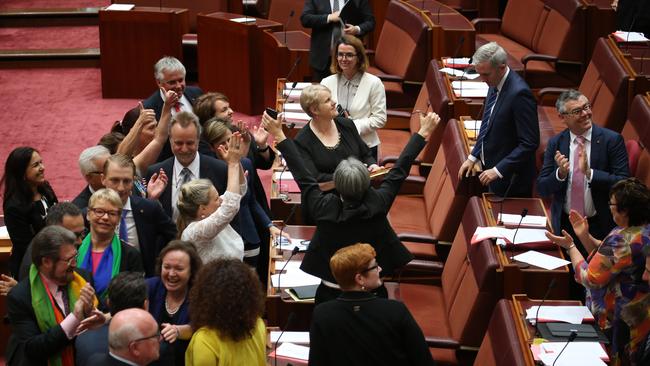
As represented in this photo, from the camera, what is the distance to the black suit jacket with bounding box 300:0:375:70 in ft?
22.2

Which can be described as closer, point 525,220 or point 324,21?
point 525,220

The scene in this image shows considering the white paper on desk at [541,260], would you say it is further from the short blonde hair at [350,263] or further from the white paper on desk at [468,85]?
the white paper on desk at [468,85]

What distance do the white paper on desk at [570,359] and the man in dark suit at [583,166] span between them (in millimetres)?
1058

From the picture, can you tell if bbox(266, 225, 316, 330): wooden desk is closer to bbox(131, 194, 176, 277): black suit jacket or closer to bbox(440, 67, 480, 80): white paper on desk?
bbox(131, 194, 176, 277): black suit jacket

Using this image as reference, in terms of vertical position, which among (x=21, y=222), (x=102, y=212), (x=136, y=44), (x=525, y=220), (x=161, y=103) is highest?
(x=102, y=212)

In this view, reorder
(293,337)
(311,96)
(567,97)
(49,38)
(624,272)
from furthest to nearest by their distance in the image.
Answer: (49,38), (311,96), (567,97), (293,337), (624,272)

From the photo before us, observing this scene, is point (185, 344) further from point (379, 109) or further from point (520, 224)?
point (379, 109)

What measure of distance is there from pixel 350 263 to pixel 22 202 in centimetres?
172

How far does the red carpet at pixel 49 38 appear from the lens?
31.5 ft

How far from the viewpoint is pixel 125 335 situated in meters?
2.98

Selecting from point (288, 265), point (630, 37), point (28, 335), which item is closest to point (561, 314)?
point (288, 265)

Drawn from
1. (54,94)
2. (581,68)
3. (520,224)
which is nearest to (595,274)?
(520,224)

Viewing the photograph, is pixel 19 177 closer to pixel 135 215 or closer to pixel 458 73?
pixel 135 215

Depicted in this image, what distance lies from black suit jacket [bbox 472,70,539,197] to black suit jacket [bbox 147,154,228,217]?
124 cm
